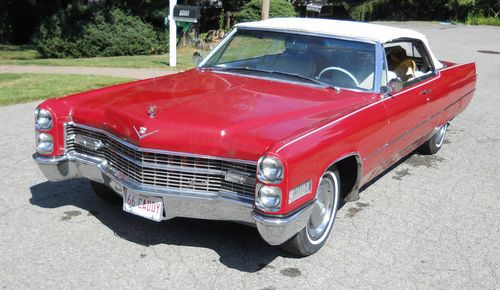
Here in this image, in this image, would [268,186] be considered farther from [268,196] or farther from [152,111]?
[152,111]

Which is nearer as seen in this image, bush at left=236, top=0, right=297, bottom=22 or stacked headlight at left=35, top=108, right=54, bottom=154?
stacked headlight at left=35, top=108, right=54, bottom=154

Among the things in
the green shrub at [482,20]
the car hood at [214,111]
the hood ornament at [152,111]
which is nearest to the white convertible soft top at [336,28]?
the car hood at [214,111]

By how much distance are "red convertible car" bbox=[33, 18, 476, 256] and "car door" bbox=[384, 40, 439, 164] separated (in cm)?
2

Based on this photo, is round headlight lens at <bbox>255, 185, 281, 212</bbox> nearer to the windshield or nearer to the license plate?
the license plate

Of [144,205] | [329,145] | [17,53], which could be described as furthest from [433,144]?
[17,53]

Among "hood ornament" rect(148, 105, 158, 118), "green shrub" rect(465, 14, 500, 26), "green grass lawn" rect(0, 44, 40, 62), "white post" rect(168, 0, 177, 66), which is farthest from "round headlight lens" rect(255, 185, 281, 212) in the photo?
"green shrub" rect(465, 14, 500, 26)

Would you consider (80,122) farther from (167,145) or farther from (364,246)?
(364,246)

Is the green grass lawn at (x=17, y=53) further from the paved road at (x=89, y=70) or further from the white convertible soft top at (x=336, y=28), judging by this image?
the white convertible soft top at (x=336, y=28)

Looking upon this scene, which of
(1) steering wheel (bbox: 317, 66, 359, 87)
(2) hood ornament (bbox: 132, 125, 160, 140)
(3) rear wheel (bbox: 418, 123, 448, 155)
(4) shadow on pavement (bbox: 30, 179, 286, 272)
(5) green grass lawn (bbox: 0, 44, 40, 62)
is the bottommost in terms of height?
(5) green grass lawn (bbox: 0, 44, 40, 62)

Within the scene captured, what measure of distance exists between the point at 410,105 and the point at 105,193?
9.23ft

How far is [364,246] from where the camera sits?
4.25 m

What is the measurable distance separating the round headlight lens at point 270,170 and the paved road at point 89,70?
8661mm

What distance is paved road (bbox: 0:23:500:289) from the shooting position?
371 cm

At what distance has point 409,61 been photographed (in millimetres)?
5977
